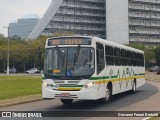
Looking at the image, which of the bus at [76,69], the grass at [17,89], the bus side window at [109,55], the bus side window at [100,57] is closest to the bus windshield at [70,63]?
the bus at [76,69]

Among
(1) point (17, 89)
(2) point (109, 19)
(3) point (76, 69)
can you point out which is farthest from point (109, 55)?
(2) point (109, 19)

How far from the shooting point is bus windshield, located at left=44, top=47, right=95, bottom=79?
17.7 m

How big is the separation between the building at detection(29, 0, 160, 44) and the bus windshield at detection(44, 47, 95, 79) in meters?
124

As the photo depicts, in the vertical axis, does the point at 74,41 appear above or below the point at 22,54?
above

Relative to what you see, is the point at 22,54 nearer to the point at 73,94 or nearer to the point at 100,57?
the point at 100,57

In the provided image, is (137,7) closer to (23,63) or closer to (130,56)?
(23,63)

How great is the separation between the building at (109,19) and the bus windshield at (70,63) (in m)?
124

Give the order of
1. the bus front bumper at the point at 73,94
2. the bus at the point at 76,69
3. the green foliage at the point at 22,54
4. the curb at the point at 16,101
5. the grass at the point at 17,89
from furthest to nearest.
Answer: the green foliage at the point at 22,54 < the grass at the point at 17,89 < the curb at the point at 16,101 < the bus at the point at 76,69 < the bus front bumper at the point at 73,94

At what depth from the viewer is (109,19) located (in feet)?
486

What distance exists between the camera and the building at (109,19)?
474 feet

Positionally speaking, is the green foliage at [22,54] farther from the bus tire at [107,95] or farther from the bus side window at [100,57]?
the bus side window at [100,57]

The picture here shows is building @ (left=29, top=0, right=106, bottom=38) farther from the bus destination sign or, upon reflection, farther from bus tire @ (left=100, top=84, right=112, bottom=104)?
the bus destination sign

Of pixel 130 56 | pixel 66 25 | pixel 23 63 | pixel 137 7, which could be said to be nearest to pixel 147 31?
pixel 137 7

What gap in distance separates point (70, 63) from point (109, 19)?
131581 millimetres
